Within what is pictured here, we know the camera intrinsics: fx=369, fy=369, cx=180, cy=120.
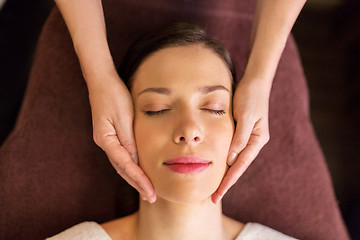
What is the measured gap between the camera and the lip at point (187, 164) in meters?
1.07

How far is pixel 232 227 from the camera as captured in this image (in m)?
1.37

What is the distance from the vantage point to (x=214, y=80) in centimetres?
118

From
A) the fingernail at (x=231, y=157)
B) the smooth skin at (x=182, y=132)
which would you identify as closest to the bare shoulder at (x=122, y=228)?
the smooth skin at (x=182, y=132)

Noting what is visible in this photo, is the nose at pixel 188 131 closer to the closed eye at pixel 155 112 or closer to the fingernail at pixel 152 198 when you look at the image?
the closed eye at pixel 155 112

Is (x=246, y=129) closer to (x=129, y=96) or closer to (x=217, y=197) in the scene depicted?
(x=217, y=197)

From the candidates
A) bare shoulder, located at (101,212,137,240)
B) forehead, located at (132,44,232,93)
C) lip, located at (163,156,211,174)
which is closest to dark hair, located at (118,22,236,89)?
forehead, located at (132,44,232,93)

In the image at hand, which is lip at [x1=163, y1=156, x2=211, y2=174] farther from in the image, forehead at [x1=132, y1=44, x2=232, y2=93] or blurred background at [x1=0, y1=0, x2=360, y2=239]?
blurred background at [x1=0, y1=0, x2=360, y2=239]

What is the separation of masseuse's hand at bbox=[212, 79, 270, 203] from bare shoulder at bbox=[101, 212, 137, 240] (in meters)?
0.34

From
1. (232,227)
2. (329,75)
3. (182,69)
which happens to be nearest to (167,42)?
(182,69)

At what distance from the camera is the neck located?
3.94ft

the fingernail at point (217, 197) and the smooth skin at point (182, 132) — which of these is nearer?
the smooth skin at point (182, 132)

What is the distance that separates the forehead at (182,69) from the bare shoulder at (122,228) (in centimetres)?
48

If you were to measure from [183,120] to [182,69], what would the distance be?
17cm

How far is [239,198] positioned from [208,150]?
1.69ft
